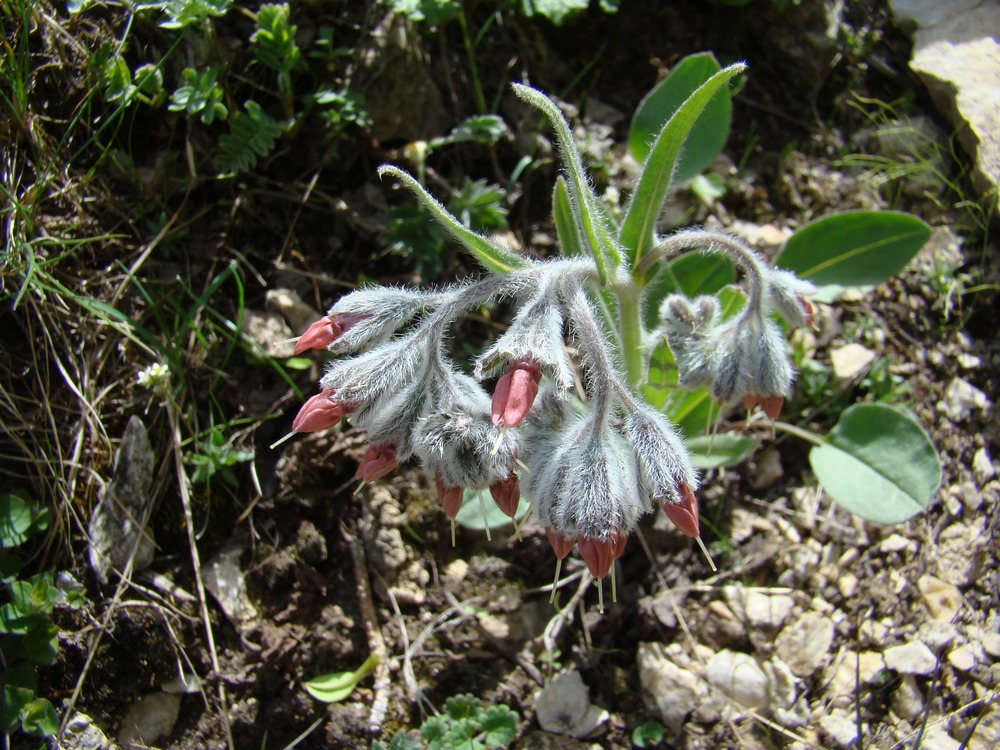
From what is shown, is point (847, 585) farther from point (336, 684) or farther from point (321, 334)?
point (321, 334)

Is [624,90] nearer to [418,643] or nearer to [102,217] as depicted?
[102,217]

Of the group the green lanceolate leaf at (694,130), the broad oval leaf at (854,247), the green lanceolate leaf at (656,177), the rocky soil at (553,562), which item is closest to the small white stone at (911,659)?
the rocky soil at (553,562)

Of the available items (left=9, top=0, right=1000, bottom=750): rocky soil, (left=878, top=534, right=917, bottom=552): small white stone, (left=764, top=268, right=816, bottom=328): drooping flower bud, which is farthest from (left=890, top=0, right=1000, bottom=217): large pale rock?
(left=878, top=534, right=917, bottom=552): small white stone

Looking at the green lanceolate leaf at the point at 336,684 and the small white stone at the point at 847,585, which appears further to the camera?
the small white stone at the point at 847,585

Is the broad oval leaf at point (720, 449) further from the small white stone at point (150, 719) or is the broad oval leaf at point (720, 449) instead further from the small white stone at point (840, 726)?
the small white stone at point (150, 719)

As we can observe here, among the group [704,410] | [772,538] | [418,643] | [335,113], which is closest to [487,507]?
[418,643]
